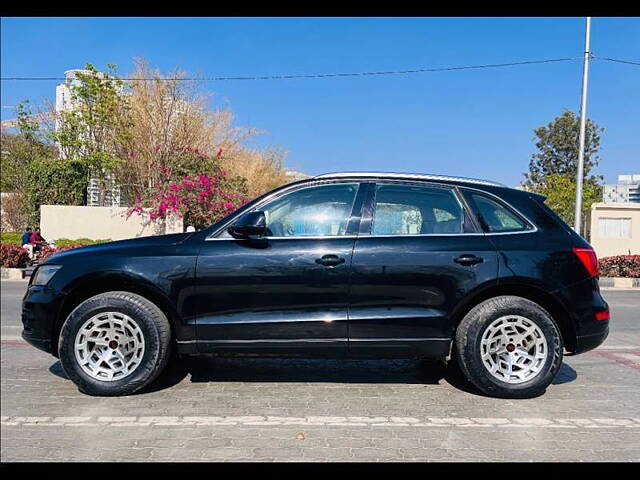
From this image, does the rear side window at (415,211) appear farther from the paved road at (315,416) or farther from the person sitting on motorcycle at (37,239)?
the person sitting on motorcycle at (37,239)

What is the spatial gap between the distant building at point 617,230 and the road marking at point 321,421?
4855 mm

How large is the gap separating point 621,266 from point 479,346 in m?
8.76

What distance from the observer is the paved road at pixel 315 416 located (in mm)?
3004

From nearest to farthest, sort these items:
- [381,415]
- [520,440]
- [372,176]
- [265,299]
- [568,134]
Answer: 1. [520,440]
2. [381,415]
3. [265,299]
4. [372,176]
5. [568,134]

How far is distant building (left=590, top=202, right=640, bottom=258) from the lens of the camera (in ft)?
26.0

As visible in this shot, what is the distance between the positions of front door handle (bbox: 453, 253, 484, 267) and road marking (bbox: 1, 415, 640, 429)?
1163 millimetres

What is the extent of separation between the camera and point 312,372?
184 inches

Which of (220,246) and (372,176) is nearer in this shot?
(220,246)

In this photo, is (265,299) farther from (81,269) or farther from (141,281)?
(81,269)

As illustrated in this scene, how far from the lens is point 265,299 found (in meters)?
3.83

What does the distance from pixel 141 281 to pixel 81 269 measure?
510mm

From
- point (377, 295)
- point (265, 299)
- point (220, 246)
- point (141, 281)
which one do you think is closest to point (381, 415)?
point (377, 295)

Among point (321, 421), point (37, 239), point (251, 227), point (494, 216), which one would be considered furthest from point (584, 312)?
point (37, 239)

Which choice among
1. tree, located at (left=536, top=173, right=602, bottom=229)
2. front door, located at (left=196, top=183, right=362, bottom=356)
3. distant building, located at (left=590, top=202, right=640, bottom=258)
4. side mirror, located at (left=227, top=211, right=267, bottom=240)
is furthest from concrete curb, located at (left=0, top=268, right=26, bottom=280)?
tree, located at (left=536, top=173, right=602, bottom=229)
